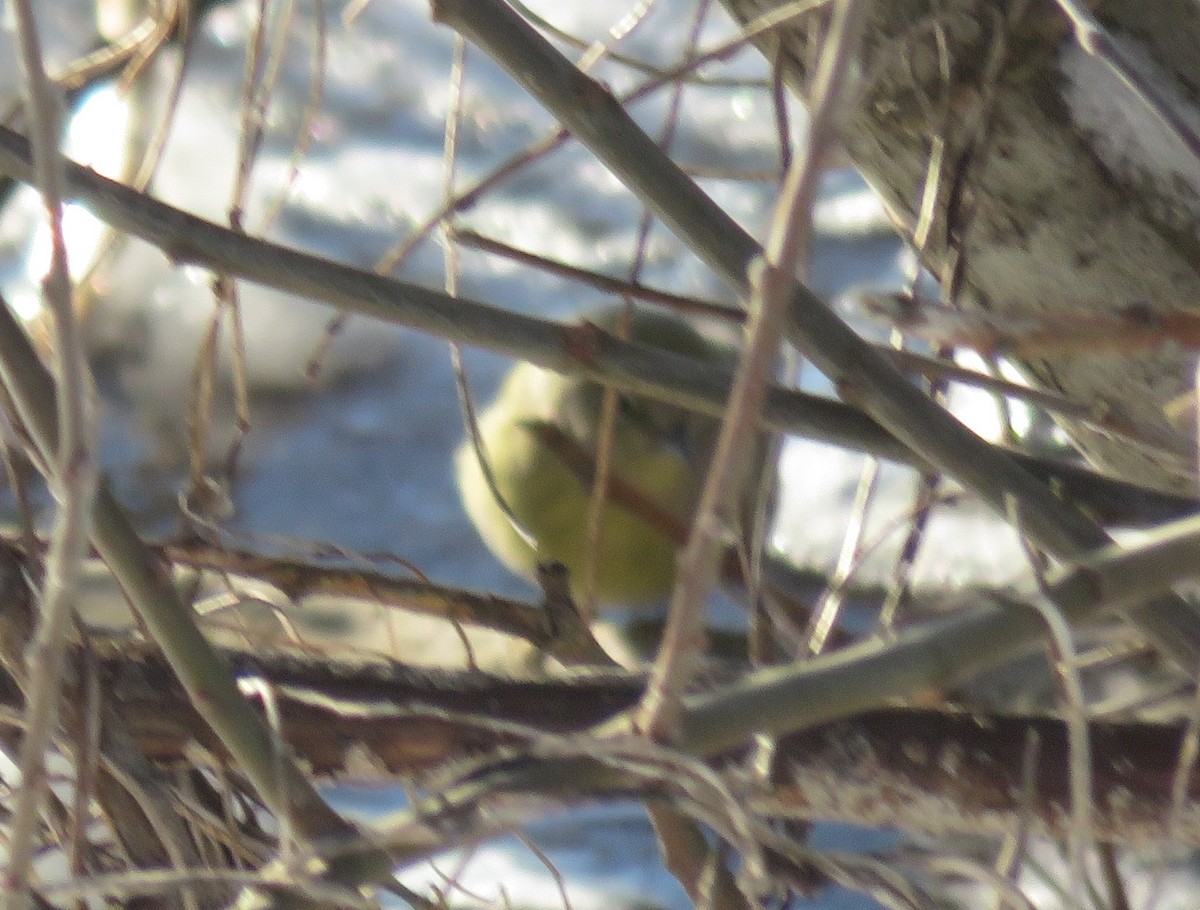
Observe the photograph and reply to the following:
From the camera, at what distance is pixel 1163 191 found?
687mm

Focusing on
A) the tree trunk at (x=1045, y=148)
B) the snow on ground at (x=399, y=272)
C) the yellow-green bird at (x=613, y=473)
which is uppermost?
the snow on ground at (x=399, y=272)

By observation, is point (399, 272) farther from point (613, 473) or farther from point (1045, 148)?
point (1045, 148)

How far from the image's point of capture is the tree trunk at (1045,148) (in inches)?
26.5

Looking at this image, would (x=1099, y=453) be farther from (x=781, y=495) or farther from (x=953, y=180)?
(x=781, y=495)

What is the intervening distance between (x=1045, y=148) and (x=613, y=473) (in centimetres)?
86

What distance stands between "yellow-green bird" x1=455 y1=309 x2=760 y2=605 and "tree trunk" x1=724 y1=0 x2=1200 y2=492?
0.80 metres

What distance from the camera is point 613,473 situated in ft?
4.96

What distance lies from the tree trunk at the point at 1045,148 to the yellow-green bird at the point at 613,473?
0.80 m

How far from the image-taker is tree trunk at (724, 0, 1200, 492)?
0.67 meters

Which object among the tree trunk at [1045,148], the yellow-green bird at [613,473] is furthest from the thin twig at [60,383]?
the yellow-green bird at [613,473]

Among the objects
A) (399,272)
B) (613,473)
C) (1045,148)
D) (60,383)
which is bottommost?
(60,383)

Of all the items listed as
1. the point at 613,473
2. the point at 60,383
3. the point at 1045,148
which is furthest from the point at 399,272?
the point at 60,383

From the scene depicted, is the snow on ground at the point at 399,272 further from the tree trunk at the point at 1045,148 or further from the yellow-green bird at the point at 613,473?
the tree trunk at the point at 1045,148

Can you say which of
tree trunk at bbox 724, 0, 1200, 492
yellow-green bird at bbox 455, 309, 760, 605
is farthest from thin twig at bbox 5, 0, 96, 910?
yellow-green bird at bbox 455, 309, 760, 605
